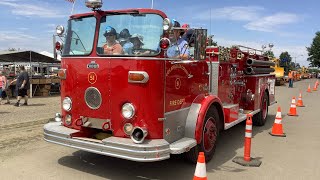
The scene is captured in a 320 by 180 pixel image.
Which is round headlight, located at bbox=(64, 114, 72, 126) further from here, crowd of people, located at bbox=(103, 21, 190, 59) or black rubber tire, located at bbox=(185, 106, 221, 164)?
black rubber tire, located at bbox=(185, 106, 221, 164)

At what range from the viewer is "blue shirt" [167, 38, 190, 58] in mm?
5148

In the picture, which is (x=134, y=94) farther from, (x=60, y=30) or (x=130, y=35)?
(x=60, y=30)

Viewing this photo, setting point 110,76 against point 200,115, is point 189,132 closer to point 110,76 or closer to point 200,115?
point 200,115

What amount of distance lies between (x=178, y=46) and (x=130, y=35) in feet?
2.69

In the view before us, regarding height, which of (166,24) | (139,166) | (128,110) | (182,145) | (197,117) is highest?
(166,24)

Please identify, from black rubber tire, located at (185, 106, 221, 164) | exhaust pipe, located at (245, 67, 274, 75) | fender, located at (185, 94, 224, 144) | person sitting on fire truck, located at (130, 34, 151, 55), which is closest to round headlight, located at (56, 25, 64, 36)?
person sitting on fire truck, located at (130, 34, 151, 55)

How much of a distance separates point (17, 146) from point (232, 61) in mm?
5132

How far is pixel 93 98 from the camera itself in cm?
529

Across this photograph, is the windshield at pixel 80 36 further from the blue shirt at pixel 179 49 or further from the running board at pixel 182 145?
the running board at pixel 182 145

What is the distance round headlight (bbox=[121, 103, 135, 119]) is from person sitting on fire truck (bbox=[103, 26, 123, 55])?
2.61ft

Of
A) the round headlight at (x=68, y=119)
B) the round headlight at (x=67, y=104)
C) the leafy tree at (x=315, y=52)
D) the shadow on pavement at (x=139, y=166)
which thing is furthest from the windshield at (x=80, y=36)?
the leafy tree at (x=315, y=52)

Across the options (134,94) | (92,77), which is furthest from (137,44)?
(92,77)

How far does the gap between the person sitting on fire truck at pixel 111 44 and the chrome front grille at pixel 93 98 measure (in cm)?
62

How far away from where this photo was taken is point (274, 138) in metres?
8.44
